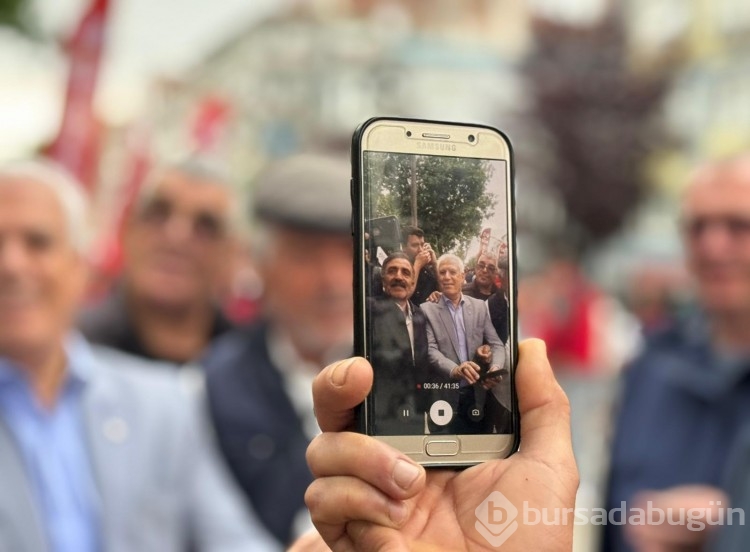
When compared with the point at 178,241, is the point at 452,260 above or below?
below

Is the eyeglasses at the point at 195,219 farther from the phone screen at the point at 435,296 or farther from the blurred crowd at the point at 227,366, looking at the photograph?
the phone screen at the point at 435,296

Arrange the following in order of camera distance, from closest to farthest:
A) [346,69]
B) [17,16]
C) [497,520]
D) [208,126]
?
[497,520], [208,126], [17,16], [346,69]

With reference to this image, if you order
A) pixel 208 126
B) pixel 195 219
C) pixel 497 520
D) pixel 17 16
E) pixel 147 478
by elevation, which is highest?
pixel 17 16

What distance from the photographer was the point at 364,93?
137ft

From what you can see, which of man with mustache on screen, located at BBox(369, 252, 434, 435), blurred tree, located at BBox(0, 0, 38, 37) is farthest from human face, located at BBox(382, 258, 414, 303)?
blurred tree, located at BBox(0, 0, 38, 37)

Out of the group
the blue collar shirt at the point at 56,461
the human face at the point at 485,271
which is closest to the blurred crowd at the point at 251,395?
the blue collar shirt at the point at 56,461

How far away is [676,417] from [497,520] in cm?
226

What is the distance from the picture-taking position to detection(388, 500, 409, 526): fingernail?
1.34 metres

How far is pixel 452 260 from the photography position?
1.44 m

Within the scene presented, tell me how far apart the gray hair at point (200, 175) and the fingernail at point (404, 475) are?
357 centimetres

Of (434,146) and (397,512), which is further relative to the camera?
(434,146)

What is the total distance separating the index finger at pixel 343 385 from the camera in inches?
52.5

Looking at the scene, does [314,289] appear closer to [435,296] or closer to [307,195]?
[307,195]
